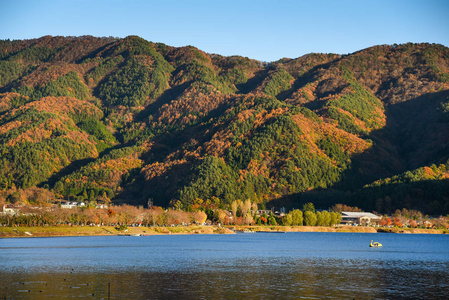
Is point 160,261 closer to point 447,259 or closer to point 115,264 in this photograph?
point 115,264

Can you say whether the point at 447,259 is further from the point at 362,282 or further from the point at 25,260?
the point at 25,260

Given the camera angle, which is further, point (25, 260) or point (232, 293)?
point (25, 260)

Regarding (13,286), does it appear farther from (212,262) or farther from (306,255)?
(306,255)

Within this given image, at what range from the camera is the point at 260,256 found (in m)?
130

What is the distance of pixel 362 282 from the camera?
3270 inches

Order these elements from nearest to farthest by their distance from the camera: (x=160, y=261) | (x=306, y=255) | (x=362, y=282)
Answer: (x=362, y=282), (x=160, y=261), (x=306, y=255)

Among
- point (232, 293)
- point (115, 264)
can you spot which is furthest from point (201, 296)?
point (115, 264)

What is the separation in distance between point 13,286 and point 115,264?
33207 mm

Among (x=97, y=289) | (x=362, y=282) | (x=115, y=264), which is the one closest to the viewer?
(x=97, y=289)

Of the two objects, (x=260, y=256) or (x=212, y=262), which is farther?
(x=260, y=256)

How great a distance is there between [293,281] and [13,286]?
37.6m

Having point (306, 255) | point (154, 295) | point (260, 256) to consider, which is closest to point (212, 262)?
point (260, 256)

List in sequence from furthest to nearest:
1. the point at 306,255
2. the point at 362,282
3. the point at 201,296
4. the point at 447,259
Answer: the point at 306,255 → the point at 447,259 → the point at 362,282 → the point at 201,296

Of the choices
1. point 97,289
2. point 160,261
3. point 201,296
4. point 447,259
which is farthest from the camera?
point 447,259
